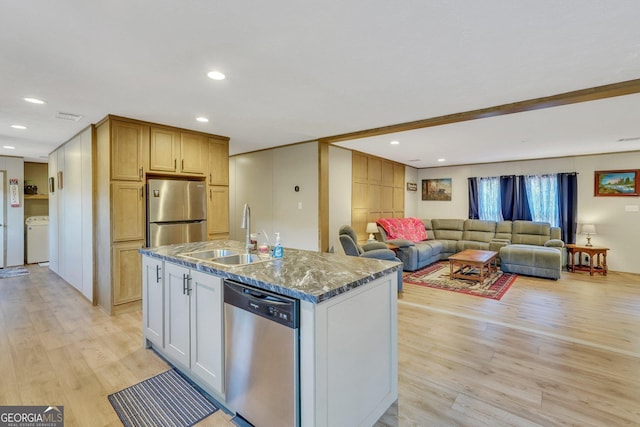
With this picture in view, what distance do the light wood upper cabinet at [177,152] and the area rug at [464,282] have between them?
12.4ft

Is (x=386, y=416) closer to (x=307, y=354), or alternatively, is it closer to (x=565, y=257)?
(x=307, y=354)

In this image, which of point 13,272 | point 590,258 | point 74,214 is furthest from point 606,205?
point 13,272

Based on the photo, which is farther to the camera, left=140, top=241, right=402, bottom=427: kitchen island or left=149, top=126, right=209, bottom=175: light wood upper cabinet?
left=149, top=126, right=209, bottom=175: light wood upper cabinet

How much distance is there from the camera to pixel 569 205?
21.2 feet

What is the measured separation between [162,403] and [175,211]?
98.7 inches

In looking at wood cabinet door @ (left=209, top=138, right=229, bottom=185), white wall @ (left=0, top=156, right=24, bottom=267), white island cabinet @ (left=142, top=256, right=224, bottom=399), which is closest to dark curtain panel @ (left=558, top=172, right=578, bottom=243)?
wood cabinet door @ (left=209, top=138, right=229, bottom=185)

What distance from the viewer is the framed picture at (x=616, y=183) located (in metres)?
5.88

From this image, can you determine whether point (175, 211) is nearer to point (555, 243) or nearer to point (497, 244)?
point (497, 244)

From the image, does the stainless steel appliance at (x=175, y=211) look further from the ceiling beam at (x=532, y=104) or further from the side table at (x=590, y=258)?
the side table at (x=590, y=258)

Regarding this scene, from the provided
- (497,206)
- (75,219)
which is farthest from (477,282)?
(75,219)

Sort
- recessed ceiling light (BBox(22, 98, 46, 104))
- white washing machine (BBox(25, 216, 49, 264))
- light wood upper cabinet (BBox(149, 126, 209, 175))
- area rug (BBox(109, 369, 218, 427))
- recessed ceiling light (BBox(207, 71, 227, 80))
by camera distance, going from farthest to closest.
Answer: white washing machine (BBox(25, 216, 49, 264))
light wood upper cabinet (BBox(149, 126, 209, 175))
recessed ceiling light (BBox(22, 98, 46, 104))
recessed ceiling light (BBox(207, 71, 227, 80))
area rug (BBox(109, 369, 218, 427))

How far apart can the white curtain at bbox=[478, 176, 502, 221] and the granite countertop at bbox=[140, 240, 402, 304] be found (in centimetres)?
668

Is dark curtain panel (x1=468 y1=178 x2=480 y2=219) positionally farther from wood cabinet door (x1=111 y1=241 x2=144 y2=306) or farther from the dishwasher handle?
the dishwasher handle

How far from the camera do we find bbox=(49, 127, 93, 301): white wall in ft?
13.2
